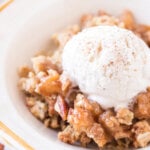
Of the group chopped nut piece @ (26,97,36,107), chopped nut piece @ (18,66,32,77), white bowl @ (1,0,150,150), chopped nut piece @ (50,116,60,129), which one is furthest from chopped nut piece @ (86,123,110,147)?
chopped nut piece @ (18,66,32,77)

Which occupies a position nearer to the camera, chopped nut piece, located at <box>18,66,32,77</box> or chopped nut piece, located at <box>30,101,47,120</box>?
chopped nut piece, located at <box>30,101,47,120</box>

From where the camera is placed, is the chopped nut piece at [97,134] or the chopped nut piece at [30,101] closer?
the chopped nut piece at [97,134]

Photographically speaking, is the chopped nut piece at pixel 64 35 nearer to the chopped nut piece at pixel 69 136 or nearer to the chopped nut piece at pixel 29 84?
the chopped nut piece at pixel 29 84

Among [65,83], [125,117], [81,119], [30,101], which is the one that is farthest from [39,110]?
[125,117]

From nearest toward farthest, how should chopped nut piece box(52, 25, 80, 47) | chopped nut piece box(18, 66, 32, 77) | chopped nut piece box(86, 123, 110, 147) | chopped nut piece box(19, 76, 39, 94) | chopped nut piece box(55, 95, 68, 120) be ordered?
chopped nut piece box(86, 123, 110, 147)
chopped nut piece box(55, 95, 68, 120)
chopped nut piece box(19, 76, 39, 94)
chopped nut piece box(18, 66, 32, 77)
chopped nut piece box(52, 25, 80, 47)

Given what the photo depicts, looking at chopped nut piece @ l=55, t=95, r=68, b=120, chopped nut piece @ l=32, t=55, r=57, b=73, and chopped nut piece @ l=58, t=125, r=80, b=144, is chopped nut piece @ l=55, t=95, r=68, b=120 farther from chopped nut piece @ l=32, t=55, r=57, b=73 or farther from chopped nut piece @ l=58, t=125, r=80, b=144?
chopped nut piece @ l=32, t=55, r=57, b=73

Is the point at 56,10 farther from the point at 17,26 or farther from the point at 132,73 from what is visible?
the point at 132,73

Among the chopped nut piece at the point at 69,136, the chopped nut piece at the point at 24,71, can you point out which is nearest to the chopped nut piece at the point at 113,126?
the chopped nut piece at the point at 69,136
